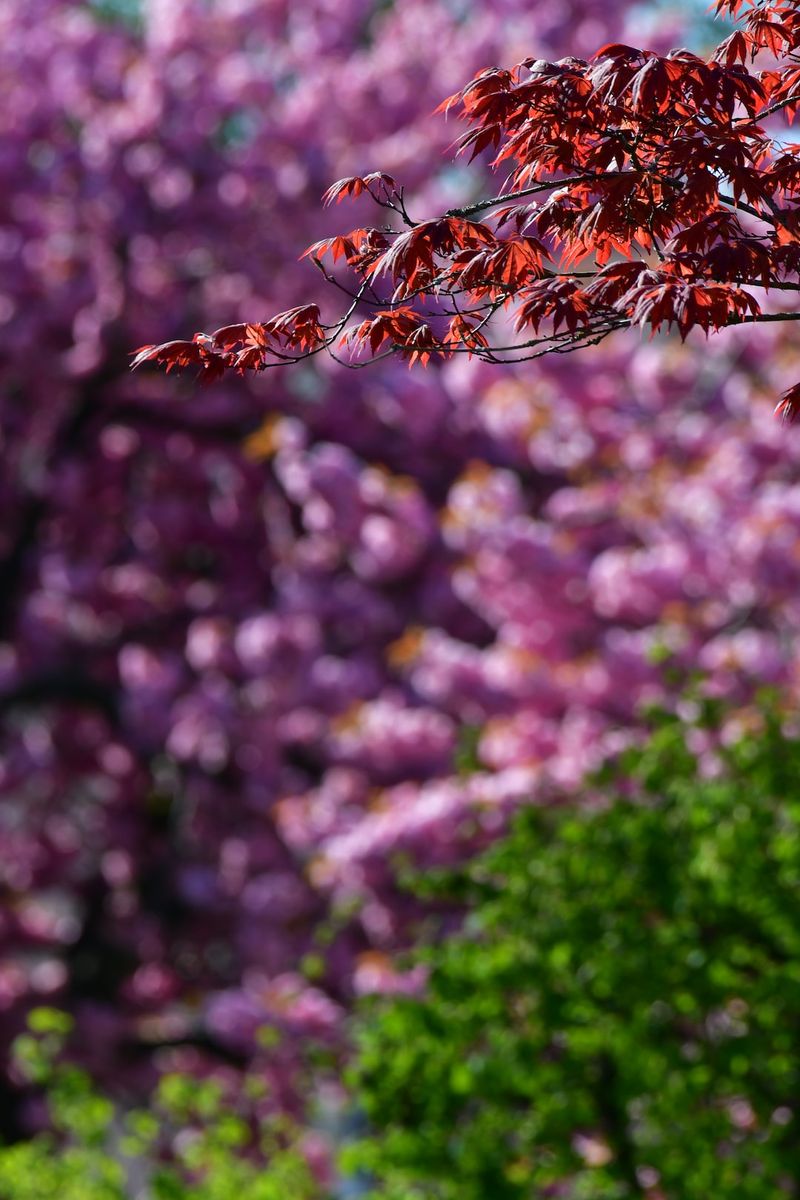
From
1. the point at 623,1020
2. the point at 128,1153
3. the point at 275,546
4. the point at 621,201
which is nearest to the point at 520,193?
the point at 621,201

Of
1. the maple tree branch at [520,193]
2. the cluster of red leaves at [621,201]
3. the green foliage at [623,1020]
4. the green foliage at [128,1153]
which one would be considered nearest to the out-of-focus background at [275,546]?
the green foliage at [128,1153]

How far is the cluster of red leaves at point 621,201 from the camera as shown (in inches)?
122

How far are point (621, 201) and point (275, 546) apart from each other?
833 centimetres

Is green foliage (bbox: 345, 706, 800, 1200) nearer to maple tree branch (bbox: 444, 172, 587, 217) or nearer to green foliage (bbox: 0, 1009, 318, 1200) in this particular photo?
green foliage (bbox: 0, 1009, 318, 1200)

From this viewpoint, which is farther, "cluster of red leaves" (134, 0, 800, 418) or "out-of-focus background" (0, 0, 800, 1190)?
"out-of-focus background" (0, 0, 800, 1190)

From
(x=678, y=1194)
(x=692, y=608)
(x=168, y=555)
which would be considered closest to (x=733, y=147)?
(x=678, y=1194)

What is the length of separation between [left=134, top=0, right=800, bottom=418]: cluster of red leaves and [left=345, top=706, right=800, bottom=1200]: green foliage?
7.35 feet

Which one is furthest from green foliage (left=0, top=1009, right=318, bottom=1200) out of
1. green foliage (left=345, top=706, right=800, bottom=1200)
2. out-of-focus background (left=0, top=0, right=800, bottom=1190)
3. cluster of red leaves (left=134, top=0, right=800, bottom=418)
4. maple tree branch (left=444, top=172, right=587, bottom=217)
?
maple tree branch (left=444, top=172, right=587, bottom=217)

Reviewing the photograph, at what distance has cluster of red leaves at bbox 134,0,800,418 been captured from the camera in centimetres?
310

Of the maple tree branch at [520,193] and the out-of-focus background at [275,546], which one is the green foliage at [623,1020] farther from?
the out-of-focus background at [275,546]

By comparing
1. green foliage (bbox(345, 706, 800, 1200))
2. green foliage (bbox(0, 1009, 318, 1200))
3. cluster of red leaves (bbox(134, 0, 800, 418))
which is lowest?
green foliage (bbox(0, 1009, 318, 1200))

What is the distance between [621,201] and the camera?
10.4 feet

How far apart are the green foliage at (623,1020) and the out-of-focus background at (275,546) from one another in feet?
12.0

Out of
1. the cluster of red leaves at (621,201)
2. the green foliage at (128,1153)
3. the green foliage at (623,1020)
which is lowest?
the green foliage at (128,1153)
